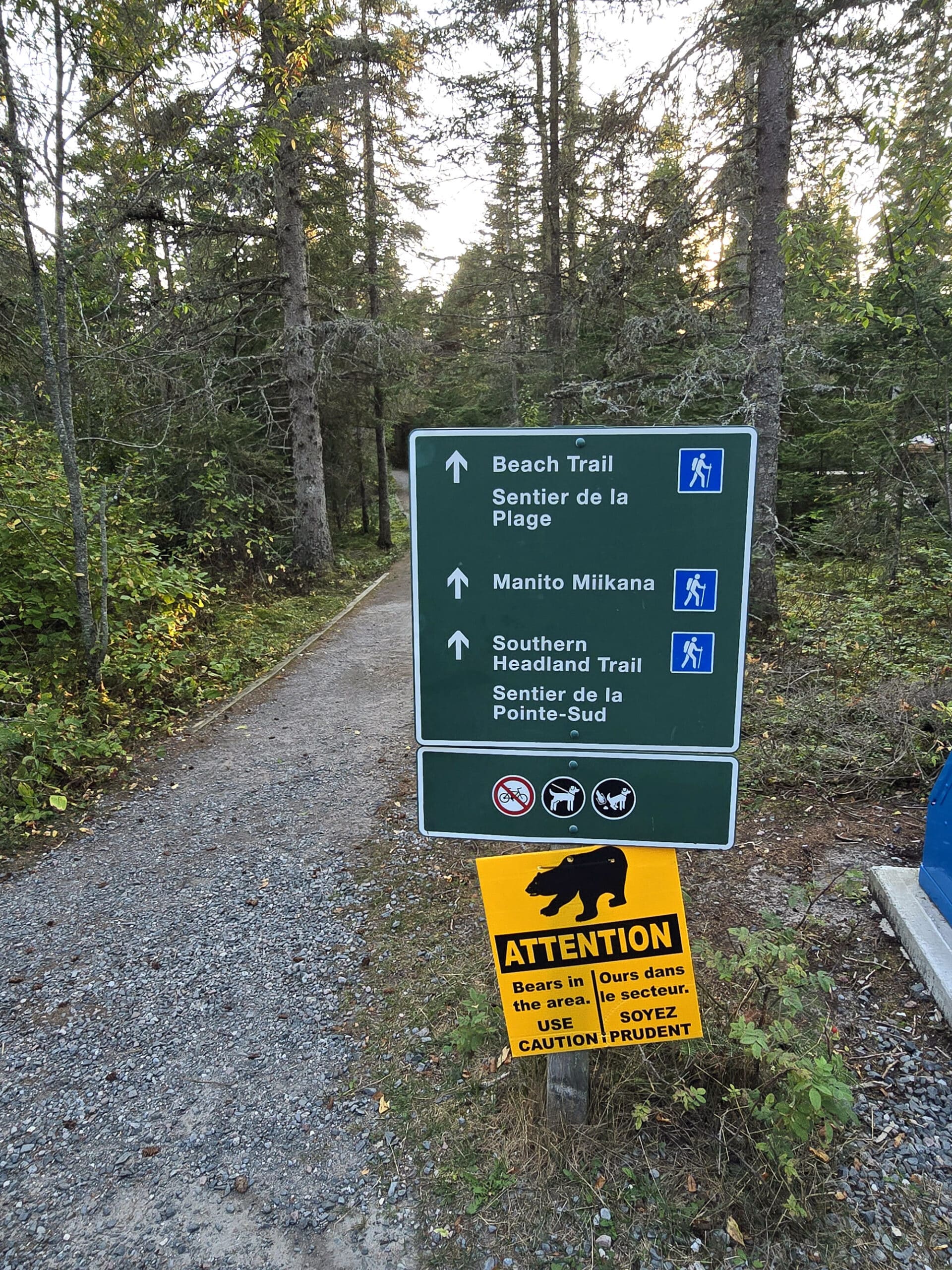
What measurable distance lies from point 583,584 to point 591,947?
1.16 metres

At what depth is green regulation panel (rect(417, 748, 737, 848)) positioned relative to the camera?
1.92 meters

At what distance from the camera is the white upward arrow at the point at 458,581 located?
1.91 meters

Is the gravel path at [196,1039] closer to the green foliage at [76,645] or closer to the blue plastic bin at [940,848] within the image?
the green foliage at [76,645]

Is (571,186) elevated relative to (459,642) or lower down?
elevated

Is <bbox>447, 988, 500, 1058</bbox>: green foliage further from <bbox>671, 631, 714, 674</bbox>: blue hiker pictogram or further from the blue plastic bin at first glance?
the blue plastic bin

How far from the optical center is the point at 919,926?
3.26 meters

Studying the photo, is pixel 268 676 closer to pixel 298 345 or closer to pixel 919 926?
pixel 298 345

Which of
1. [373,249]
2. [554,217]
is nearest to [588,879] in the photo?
[554,217]

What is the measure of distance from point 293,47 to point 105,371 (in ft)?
21.4

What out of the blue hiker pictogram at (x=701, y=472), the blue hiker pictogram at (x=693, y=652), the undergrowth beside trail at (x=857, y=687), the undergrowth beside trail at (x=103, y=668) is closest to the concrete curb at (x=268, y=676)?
the undergrowth beside trail at (x=103, y=668)

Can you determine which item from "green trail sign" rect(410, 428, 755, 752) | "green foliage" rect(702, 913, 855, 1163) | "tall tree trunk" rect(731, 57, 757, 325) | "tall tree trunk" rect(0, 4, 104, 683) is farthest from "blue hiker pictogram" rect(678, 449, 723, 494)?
"tall tree trunk" rect(731, 57, 757, 325)

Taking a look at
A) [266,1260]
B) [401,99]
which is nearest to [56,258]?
[266,1260]

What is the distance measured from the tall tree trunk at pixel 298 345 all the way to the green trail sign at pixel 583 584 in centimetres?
1140

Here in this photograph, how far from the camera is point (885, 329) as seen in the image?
979 centimetres
